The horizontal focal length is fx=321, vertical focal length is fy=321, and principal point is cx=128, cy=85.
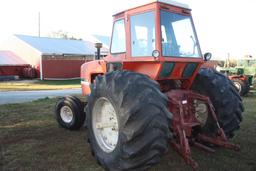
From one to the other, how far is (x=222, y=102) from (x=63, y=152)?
2.80m

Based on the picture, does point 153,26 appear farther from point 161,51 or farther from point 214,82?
point 214,82

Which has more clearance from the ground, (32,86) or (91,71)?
(91,71)

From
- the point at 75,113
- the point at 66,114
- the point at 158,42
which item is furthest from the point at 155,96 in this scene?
the point at 66,114

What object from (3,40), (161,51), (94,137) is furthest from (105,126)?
(3,40)

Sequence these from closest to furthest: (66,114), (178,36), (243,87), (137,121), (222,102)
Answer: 1. (137,121)
2. (178,36)
3. (222,102)
4. (66,114)
5. (243,87)

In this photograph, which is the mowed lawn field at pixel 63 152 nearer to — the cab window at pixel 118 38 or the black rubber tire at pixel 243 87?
the cab window at pixel 118 38

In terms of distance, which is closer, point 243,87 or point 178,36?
point 178,36

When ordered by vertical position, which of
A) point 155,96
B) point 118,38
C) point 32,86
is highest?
point 118,38

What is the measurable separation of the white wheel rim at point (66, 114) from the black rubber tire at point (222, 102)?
9.87 ft

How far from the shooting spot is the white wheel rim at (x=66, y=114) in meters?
7.09

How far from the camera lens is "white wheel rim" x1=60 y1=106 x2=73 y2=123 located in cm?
709

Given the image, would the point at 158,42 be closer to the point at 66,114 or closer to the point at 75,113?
the point at 75,113

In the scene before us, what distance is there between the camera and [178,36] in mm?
5125

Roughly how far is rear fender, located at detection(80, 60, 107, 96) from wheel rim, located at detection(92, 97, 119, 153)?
1.35 m
